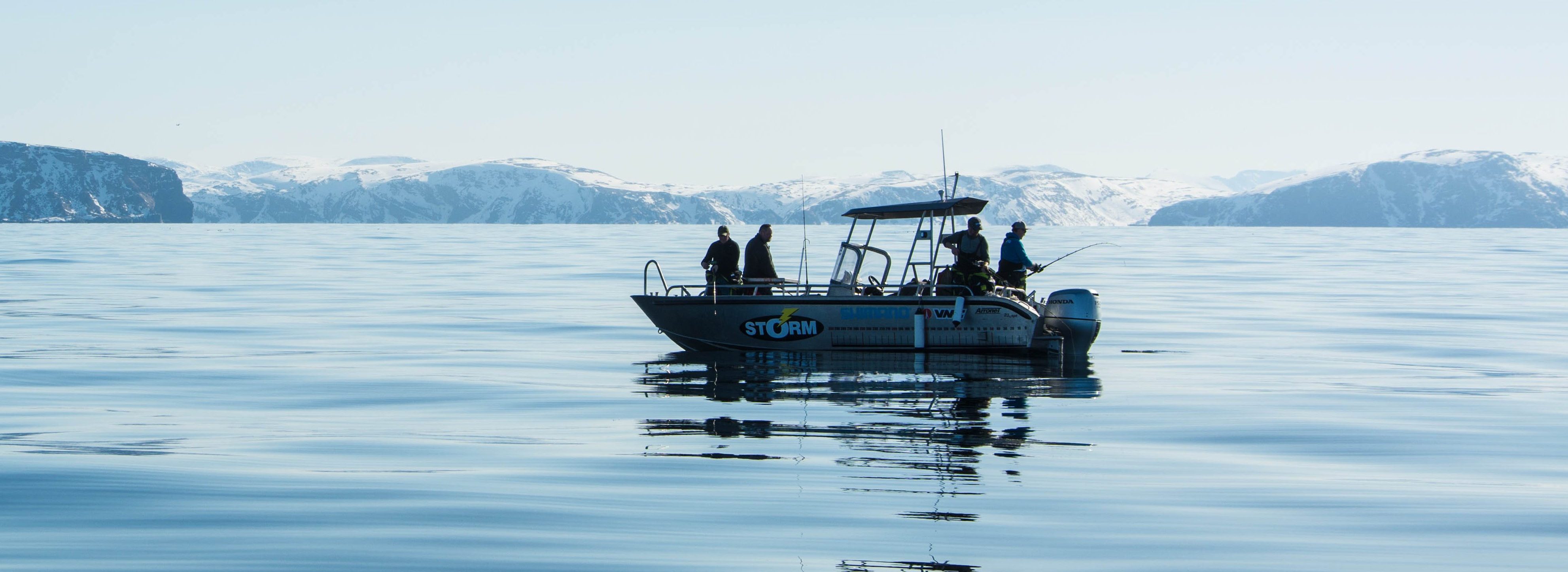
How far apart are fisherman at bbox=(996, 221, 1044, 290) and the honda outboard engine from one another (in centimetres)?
60

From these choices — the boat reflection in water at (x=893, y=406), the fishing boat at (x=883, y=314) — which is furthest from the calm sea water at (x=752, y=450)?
the fishing boat at (x=883, y=314)

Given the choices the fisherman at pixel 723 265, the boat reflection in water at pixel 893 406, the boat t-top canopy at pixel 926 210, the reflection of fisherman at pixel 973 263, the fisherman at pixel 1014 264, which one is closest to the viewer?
the boat reflection in water at pixel 893 406

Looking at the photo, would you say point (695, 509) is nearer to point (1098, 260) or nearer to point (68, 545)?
point (68, 545)

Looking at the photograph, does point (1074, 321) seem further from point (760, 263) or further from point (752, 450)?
→ point (752, 450)

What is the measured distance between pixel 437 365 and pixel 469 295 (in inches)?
657

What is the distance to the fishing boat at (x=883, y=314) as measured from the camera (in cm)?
1942

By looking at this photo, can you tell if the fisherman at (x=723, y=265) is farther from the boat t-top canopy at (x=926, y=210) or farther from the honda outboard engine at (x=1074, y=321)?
the honda outboard engine at (x=1074, y=321)

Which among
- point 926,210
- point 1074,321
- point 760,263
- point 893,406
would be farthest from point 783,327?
point 893,406

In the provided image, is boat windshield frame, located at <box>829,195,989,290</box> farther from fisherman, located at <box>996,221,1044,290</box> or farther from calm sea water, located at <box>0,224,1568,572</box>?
calm sea water, located at <box>0,224,1568,572</box>

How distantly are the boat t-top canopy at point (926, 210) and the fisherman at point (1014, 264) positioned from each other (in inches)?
25.6

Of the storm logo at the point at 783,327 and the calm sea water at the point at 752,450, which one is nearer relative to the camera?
the calm sea water at the point at 752,450

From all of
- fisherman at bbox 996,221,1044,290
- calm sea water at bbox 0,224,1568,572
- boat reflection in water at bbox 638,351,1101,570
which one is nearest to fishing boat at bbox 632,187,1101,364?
boat reflection in water at bbox 638,351,1101,570

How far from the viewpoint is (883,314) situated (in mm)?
19484

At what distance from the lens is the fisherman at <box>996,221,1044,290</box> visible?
20703 mm
